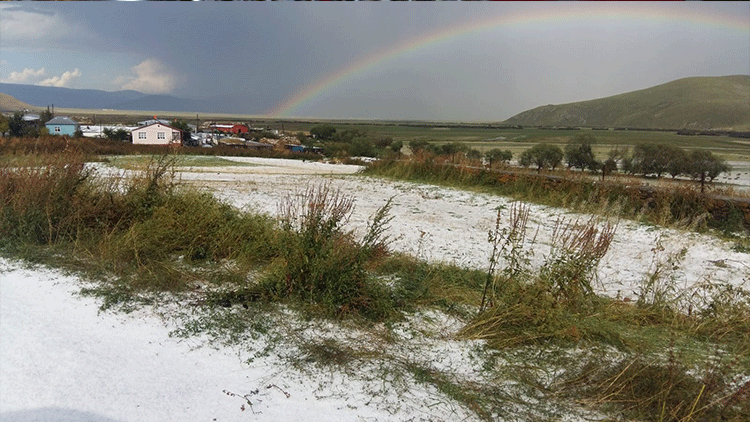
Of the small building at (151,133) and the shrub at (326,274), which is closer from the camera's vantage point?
the shrub at (326,274)

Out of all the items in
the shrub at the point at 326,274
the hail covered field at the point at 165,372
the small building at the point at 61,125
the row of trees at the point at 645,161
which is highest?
the small building at the point at 61,125

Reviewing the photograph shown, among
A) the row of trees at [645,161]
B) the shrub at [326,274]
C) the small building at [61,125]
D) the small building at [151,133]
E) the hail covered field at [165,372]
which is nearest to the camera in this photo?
the hail covered field at [165,372]

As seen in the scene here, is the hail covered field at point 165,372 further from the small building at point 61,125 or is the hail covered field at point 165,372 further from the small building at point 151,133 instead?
the small building at point 61,125

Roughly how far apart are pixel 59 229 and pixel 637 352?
6.62 meters

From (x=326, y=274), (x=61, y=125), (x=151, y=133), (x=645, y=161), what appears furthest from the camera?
(x=61, y=125)

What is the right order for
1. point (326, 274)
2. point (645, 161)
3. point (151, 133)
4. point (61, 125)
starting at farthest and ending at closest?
point (61, 125) → point (151, 133) → point (645, 161) → point (326, 274)

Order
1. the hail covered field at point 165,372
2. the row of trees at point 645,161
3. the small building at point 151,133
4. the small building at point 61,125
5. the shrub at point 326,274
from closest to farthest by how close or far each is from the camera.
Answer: the hail covered field at point 165,372 < the shrub at point 326,274 < the row of trees at point 645,161 < the small building at point 151,133 < the small building at point 61,125

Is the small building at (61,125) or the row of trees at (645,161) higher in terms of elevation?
the small building at (61,125)

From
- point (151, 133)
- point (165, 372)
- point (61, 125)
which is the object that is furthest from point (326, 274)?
point (61, 125)

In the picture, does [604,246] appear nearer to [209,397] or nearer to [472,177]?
[209,397]

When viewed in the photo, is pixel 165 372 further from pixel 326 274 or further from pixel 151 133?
pixel 151 133

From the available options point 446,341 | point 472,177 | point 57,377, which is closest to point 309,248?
point 446,341

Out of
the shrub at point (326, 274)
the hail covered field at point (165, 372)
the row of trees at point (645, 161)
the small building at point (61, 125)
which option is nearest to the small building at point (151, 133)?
the small building at point (61, 125)

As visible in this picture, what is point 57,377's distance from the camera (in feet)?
10.3
